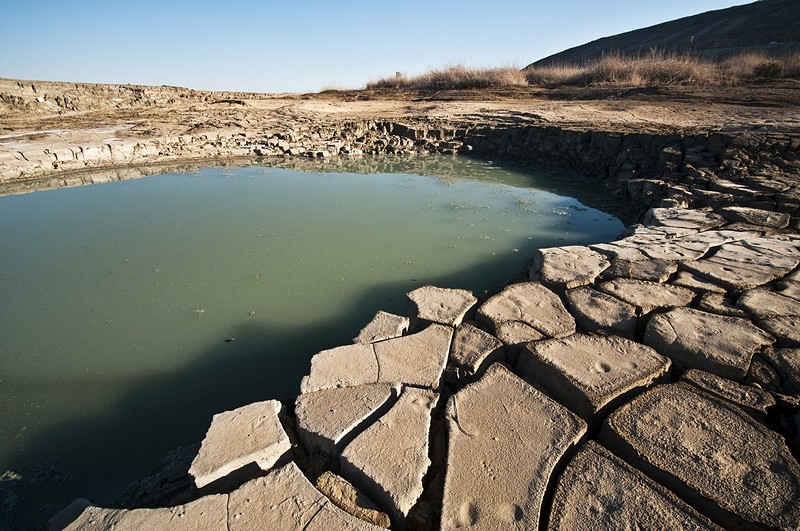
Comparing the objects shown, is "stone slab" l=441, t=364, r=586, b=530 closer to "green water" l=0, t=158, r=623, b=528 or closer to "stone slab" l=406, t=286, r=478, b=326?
"stone slab" l=406, t=286, r=478, b=326

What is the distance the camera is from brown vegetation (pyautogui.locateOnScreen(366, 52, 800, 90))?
463 inches

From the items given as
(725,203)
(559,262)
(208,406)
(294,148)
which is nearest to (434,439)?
(208,406)

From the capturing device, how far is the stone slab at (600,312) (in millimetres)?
2191

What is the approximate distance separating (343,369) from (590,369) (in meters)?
1.16

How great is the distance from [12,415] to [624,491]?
308 cm

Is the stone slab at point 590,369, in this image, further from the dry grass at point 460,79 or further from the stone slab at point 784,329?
the dry grass at point 460,79

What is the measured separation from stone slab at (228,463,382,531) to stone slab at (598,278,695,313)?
2.03 metres

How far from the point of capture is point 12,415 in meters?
2.21

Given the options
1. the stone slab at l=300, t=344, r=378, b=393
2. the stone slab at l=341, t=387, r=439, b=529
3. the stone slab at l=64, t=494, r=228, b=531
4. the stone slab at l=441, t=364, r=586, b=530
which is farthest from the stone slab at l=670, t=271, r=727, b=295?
the stone slab at l=64, t=494, r=228, b=531

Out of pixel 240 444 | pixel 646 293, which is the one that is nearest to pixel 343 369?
pixel 240 444

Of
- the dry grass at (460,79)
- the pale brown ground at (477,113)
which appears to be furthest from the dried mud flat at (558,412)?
the dry grass at (460,79)

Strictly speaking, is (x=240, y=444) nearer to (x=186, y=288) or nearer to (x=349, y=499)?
(x=349, y=499)

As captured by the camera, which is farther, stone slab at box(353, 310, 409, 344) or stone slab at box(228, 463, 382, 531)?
stone slab at box(353, 310, 409, 344)

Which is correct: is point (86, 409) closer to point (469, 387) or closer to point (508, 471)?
point (469, 387)
